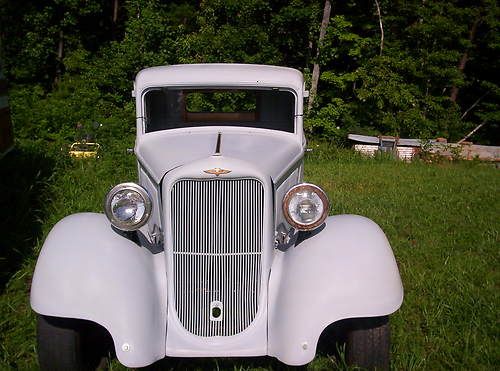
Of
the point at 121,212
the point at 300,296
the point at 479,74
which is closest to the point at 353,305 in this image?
the point at 300,296

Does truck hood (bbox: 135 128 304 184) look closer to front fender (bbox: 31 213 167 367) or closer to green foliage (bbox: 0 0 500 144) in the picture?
front fender (bbox: 31 213 167 367)

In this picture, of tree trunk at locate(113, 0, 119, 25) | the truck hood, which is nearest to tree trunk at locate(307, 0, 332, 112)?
tree trunk at locate(113, 0, 119, 25)

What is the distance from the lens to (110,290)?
8.98 ft

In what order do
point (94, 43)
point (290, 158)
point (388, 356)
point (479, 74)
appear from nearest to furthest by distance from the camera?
point (388, 356)
point (290, 158)
point (479, 74)
point (94, 43)

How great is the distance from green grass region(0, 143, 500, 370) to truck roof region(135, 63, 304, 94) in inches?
76.1

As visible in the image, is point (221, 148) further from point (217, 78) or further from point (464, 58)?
point (464, 58)

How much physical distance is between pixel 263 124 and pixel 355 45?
1417 cm

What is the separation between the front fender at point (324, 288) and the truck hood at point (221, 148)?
1.77ft

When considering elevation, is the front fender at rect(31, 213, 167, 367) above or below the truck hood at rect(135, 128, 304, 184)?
below

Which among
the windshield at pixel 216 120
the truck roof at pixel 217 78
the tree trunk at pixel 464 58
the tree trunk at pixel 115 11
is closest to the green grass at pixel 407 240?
the windshield at pixel 216 120

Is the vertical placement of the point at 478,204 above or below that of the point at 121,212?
below

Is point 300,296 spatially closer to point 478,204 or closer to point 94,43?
point 478,204

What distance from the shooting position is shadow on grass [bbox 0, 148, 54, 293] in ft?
15.6

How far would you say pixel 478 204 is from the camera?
7297 mm
